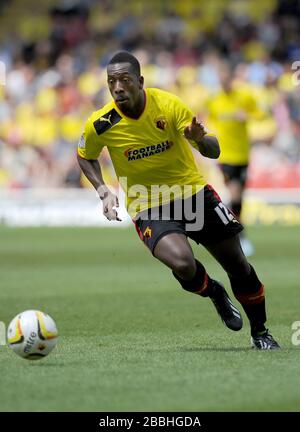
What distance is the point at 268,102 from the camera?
2388cm

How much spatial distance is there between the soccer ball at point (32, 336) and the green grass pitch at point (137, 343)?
103 mm

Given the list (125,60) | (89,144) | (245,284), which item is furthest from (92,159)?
(245,284)

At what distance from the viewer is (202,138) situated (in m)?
7.92

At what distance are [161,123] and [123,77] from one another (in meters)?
0.51

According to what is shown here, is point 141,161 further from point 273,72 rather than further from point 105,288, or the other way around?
point 273,72

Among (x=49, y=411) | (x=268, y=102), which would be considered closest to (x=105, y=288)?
(x=49, y=411)

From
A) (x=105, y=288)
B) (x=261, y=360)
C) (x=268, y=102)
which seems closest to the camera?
(x=261, y=360)

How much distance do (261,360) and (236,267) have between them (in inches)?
38.5

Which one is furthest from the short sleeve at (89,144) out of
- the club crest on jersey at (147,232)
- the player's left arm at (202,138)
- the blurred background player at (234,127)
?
the blurred background player at (234,127)

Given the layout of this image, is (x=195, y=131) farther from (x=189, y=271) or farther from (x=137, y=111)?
(x=189, y=271)

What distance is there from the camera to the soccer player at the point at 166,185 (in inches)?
327

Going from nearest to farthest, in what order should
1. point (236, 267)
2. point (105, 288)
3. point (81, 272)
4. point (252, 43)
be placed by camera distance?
point (236, 267), point (105, 288), point (81, 272), point (252, 43)

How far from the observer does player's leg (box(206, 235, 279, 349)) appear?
8.33 m
